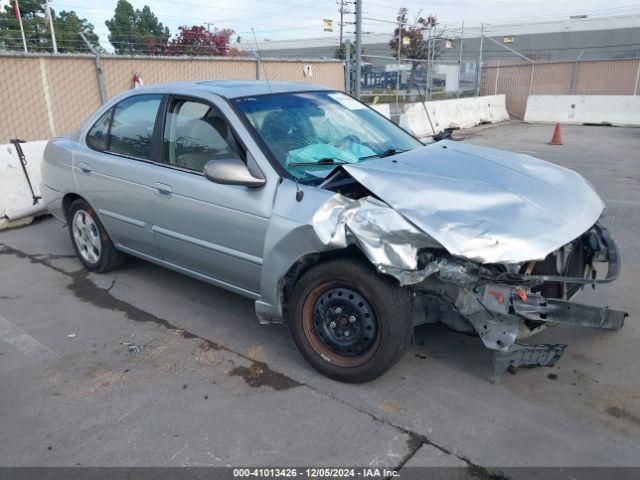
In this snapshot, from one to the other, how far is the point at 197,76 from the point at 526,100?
14784 mm

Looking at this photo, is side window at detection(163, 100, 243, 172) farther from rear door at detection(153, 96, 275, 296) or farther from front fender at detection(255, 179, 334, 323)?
front fender at detection(255, 179, 334, 323)

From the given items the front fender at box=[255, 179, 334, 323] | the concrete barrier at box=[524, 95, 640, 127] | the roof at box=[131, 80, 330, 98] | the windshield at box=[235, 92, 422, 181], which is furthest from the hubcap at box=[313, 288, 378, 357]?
the concrete barrier at box=[524, 95, 640, 127]

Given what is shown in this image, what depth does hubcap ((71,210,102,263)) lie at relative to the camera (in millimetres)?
5008

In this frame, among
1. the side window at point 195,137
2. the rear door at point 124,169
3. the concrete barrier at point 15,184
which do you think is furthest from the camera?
the concrete barrier at point 15,184

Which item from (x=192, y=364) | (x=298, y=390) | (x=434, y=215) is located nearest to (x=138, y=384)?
(x=192, y=364)

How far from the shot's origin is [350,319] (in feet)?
10.4

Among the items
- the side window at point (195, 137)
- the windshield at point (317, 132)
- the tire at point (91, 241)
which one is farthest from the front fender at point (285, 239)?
the tire at point (91, 241)

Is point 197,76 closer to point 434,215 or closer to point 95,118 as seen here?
point 95,118

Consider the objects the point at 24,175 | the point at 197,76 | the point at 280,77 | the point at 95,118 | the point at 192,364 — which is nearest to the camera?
the point at 192,364

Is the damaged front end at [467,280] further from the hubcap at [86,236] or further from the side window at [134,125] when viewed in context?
the hubcap at [86,236]

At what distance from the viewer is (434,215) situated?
115 inches

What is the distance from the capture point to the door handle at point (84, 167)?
4758 mm

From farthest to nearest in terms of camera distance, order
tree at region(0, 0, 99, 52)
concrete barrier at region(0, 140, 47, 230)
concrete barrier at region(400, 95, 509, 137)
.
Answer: tree at region(0, 0, 99, 52), concrete barrier at region(400, 95, 509, 137), concrete barrier at region(0, 140, 47, 230)

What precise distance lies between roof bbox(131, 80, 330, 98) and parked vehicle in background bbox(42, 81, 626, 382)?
0.02m
